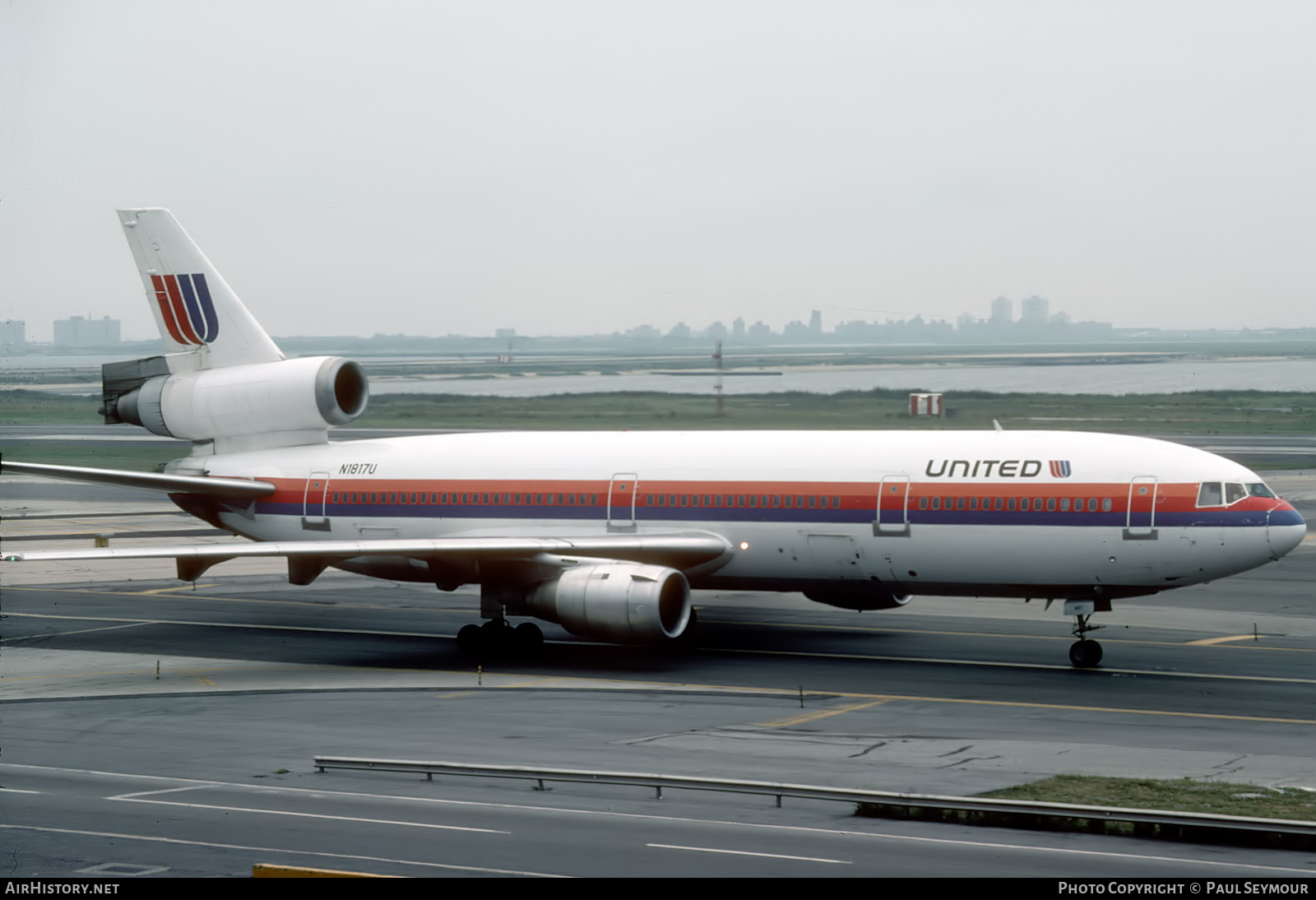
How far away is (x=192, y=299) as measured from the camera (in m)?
42.9

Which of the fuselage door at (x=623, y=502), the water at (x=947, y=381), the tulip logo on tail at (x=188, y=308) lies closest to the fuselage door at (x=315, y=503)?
the tulip logo on tail at (x=188, y=308)

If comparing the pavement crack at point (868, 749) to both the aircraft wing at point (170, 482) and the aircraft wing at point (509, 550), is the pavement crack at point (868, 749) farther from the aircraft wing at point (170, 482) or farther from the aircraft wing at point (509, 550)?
the aircraft wing at point (170, 482)

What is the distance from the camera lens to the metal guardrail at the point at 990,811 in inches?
737

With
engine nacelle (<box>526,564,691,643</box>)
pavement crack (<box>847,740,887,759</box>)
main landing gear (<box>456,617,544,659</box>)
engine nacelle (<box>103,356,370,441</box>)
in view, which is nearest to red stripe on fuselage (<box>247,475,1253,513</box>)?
engine nacelle (<box>103,356,370,441</box>)

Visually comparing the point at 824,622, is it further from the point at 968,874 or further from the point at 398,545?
the point at 968,874

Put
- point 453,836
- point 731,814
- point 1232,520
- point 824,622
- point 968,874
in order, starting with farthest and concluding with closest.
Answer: point 824,622 < point 1232,520 < point 731,814 < point 453,836 < point 968,874

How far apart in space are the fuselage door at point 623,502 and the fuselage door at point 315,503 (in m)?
8.17

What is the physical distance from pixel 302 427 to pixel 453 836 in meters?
24.6

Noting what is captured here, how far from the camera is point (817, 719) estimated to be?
2802cm

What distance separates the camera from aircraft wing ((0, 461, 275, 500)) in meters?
37.0

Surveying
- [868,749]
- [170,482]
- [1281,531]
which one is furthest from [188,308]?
[1281,531]

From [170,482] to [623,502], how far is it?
38.8ft

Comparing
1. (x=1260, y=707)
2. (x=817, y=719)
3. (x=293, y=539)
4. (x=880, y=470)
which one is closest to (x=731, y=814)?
(x=817, y=719)

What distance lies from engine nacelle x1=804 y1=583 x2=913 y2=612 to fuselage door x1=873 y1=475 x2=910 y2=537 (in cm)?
165
